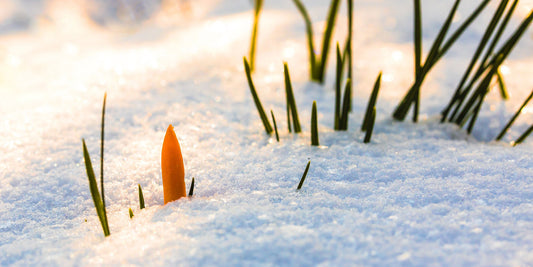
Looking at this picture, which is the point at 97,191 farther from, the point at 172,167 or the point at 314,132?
the point at 314,132

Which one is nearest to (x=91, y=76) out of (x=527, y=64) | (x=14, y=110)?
(x=14, y=110)

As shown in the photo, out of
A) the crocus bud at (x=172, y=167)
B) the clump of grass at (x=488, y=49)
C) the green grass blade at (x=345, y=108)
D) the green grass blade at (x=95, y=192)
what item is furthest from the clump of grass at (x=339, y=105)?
the green grass blade at (x=95, y=192)

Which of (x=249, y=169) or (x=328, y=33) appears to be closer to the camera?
(x=249, y=169)

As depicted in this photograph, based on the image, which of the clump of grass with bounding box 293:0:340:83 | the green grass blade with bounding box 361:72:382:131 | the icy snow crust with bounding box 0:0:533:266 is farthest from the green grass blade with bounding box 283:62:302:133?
the clump of grass with bounding box 293:0:340:83

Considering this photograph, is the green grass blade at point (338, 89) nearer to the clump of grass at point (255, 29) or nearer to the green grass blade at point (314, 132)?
the green grass blade at point (314, 132)

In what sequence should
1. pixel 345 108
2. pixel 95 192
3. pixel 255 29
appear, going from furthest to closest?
1. pixel 255 29
2. pixel 345 108
3. pixel 95 192

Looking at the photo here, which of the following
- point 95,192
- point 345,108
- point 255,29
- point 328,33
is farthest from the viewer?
point 255,29

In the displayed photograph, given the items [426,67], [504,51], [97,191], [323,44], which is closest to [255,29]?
[323,44]

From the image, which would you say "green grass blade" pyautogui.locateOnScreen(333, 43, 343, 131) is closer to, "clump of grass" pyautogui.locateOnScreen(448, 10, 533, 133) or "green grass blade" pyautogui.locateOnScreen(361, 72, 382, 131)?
"green grass blade" pyautogui.locateOnScreen(361, 72, 382, 131)

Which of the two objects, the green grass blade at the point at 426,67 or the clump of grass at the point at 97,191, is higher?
the green grass blade at the point at 426,67
